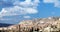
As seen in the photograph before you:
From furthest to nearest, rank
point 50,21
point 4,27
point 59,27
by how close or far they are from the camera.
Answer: point 50,21, point 59,27, point 4,27

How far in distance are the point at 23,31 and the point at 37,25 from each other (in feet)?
4.01

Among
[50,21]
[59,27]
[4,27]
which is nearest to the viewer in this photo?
[4,27]

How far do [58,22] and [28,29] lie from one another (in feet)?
8.26

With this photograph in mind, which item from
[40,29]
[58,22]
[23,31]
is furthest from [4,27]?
[58,22]

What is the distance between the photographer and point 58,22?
36.7 feet

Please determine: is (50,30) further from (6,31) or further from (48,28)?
(6,31)

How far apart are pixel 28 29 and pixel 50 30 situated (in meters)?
1.37

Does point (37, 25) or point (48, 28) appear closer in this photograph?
point (48, 28)

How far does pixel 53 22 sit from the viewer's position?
10.3m

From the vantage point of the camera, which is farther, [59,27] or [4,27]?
[59,27]

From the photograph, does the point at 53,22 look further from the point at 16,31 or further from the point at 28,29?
the point at 16,31

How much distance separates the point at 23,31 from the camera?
32.1 ft

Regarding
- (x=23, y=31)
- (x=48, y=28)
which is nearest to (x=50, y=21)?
(x=48, y=28)

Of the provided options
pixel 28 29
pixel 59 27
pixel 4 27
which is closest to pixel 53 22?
pixel 59 27
